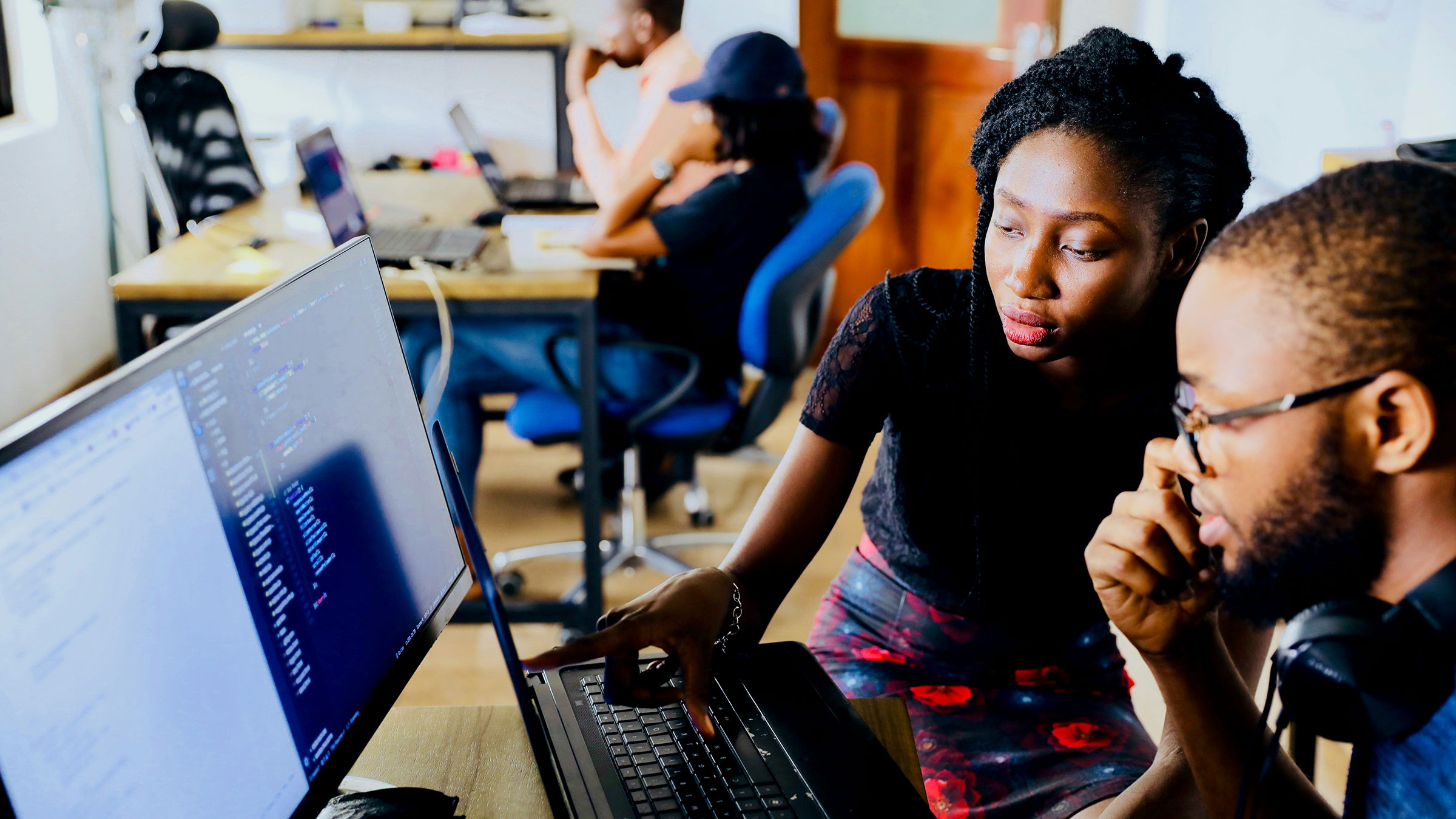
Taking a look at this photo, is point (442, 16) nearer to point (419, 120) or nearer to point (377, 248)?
point (419, 120)

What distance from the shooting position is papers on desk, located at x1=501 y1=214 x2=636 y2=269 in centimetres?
216

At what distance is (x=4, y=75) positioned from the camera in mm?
3211

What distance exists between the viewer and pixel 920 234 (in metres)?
3.79

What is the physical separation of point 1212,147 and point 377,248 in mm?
1601

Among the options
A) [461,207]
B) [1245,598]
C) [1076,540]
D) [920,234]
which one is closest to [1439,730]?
[1245,598]

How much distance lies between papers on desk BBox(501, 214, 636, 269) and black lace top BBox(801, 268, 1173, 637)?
1089 millimetres

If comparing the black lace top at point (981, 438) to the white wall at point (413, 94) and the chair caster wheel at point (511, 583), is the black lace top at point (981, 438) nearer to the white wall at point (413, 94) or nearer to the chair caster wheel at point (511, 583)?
the chair caster wheel at point (511, 583)

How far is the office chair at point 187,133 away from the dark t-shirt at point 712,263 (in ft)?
3.16

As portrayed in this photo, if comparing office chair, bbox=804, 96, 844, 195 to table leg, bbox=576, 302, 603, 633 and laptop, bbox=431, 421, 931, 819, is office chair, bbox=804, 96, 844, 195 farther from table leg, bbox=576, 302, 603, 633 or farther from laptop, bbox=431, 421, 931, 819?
laptop, bbox=431, 421, 931, 819

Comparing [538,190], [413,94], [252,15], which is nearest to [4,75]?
[252,15]

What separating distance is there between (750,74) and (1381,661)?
1.82 meters

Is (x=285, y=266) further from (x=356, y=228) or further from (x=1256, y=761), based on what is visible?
(x=1256, y=761)

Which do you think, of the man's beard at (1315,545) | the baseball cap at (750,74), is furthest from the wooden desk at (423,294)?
the man's beard at (1315,545)

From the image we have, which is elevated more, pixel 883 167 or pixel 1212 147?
pixel 1212 147
